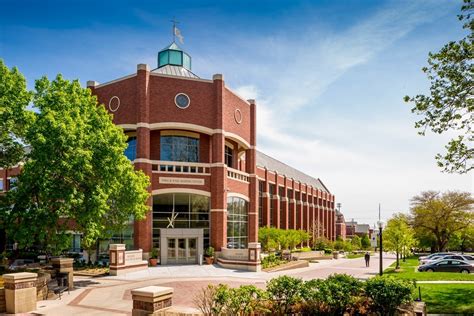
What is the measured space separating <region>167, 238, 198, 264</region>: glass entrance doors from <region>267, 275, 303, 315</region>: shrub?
2213 centimetres

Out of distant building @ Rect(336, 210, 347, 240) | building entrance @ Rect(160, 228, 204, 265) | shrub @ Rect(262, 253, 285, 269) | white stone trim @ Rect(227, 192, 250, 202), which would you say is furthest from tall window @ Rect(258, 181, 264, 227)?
distant building @ Rect(336, 210, 347, 240)

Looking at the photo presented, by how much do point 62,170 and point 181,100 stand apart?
15978mm

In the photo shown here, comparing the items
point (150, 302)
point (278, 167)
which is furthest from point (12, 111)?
point (278, 167)

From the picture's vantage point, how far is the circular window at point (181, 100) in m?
32.8

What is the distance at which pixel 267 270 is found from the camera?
29328mm

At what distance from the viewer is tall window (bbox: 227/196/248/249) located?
35.1m

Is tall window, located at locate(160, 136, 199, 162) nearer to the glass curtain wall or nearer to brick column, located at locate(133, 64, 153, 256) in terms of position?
brick column, located at locate(133, 64, 153, 256)

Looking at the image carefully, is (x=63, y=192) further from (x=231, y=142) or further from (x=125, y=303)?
(x=231, y=142)

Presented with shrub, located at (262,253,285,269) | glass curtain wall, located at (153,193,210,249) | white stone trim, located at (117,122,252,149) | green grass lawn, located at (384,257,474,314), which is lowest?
shrub, located at (262,253,285,269)

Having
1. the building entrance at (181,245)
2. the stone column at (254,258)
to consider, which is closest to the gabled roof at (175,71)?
the building entrance at (181,245)

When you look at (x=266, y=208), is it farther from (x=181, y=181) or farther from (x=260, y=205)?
(x=181, y=181)

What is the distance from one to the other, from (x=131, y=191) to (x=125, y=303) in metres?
9.25

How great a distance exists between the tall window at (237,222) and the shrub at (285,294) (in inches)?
949

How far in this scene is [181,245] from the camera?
3219 cm
